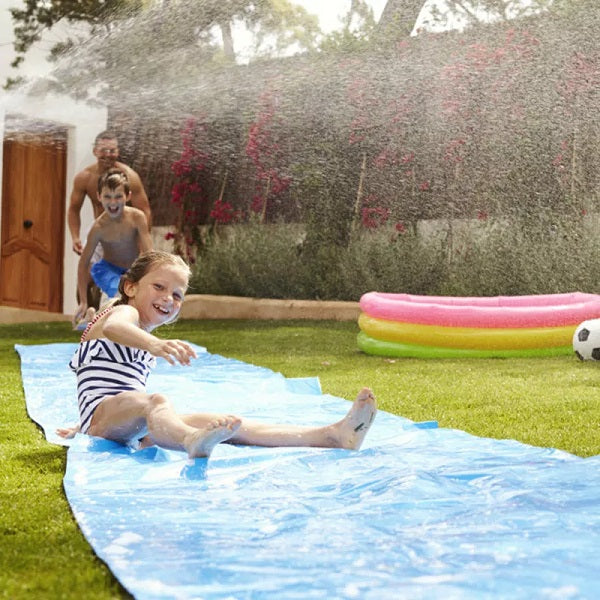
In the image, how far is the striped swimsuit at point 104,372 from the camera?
11.8 feet

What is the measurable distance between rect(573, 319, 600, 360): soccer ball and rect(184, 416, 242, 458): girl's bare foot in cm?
385

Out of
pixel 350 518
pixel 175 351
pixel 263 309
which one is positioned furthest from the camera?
pixel 263 309

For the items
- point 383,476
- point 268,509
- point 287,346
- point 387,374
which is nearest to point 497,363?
point 387,374

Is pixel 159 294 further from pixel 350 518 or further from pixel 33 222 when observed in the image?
pixel 33 222

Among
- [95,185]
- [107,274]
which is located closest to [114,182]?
[107,274]

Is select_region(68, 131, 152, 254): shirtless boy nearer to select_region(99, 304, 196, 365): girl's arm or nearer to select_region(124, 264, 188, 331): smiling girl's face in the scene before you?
select_region(124, 264, 188, 331): smiling girl's face

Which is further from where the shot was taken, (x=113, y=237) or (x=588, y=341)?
(x=113, y=237)

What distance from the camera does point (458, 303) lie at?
775 centimetres

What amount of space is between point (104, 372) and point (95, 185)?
5458mm

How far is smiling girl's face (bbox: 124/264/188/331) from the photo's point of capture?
359 cm

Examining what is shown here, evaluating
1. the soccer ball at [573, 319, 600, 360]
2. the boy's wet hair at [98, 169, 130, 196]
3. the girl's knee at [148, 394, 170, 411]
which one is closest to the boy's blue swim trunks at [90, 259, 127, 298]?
the boy's wet hair at [98, 169, 130, 196]

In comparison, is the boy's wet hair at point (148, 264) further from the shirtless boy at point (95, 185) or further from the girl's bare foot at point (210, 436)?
the shirtless boy at point (95, 185)

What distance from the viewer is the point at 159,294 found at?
359 cm

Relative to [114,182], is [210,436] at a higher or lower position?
lower
